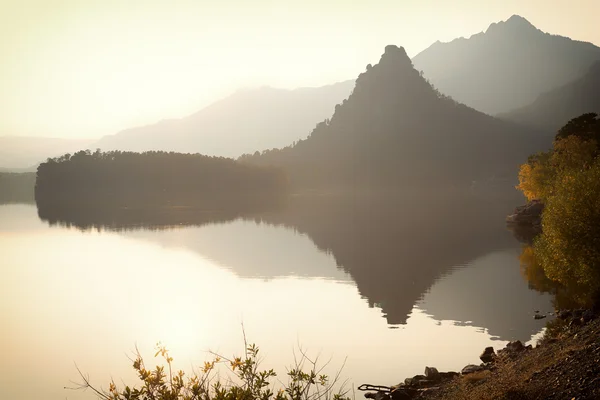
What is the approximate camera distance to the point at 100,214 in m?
157

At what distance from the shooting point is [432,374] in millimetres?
29516

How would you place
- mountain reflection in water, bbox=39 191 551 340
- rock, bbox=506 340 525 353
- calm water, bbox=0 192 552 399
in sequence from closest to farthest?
rock, bbox=506 340 525 353
calm water, bbox=0 192 552 399
mountain reflection in water, bbox=39 191 551 340

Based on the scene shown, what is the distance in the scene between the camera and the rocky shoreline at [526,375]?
810 inches

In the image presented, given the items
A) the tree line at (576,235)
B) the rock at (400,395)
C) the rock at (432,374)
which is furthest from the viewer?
the tree line at (576,235)

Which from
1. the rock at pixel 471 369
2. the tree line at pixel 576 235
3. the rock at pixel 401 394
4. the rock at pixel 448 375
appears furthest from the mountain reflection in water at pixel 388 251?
the rock at pixel 401 394

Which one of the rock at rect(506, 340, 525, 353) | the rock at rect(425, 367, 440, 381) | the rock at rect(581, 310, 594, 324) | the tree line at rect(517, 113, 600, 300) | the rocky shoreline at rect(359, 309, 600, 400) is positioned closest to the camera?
the rocky shoreline at rect(359, 309, 600, 400)

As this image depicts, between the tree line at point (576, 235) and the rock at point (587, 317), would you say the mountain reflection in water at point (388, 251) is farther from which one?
the rock at point (587, 317)

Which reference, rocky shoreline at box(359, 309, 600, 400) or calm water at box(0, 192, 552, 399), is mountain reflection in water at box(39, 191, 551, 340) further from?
rocky shoreline at box(359, 309, 600, 400)

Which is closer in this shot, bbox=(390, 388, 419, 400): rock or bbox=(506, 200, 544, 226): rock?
bbox=(390, 388, 419, 400): rock

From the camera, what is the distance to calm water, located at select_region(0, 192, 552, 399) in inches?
1398

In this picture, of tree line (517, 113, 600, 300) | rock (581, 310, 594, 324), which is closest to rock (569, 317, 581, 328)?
rock (581, 310, 594, 324)

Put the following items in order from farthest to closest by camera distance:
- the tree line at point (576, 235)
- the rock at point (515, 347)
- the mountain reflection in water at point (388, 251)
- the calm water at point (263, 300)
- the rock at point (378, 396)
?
the mountain reflection in water at point (388, 251) → the tree line at point (576, 235) → the calm water at point (263, 300) → the rock at point (515, 347) → the rock at point (378, 396)

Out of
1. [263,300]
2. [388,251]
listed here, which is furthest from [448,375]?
[388,251]

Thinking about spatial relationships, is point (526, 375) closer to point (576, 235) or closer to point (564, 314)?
point (564, 314)
